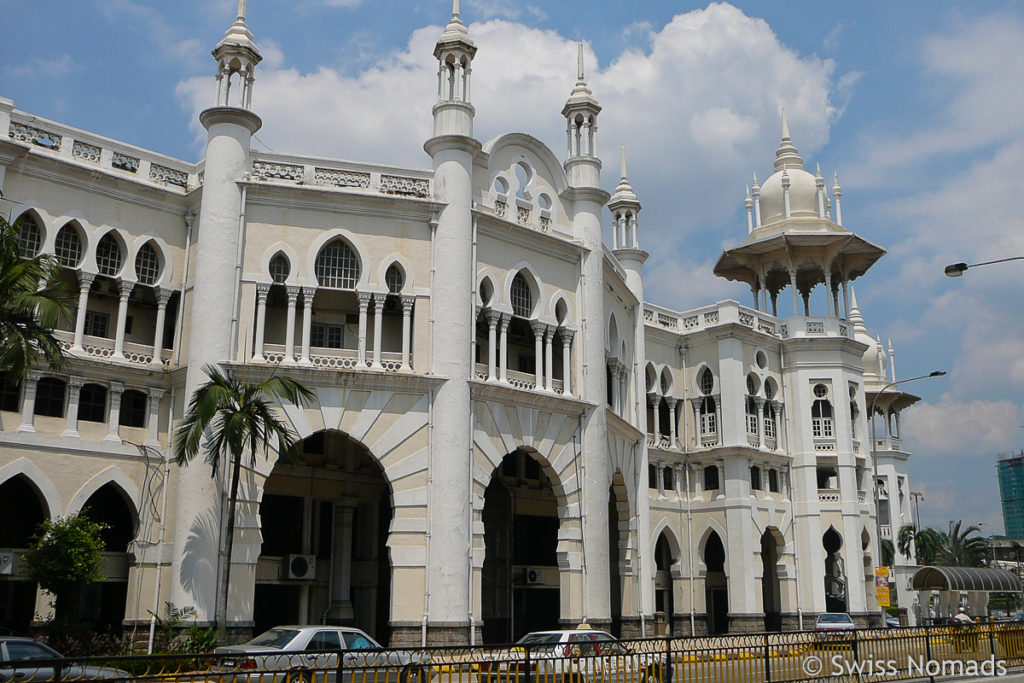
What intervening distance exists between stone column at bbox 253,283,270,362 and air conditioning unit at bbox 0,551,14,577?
24.9 ft

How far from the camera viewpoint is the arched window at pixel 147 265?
1052 inches

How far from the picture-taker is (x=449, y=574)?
25.5 m

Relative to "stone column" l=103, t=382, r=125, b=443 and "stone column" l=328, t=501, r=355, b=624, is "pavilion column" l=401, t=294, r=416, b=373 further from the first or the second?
"stone column" l=103, t=382, r=125, b=443

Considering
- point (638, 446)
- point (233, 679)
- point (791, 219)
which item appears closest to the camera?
point (233, 679)

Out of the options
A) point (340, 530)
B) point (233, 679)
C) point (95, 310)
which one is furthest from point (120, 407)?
point (233, 679)

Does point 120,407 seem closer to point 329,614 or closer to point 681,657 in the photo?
point 329,614

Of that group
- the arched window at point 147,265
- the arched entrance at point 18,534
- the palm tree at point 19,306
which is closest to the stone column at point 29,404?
the arched entrance at point 18,534

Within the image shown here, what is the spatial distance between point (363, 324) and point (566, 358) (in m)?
7.15

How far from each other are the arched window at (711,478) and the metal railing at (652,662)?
19872 mm

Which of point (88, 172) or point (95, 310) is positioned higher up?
point (88, 172)

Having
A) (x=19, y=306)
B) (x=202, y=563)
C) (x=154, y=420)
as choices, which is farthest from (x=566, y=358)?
(x=19, y=306)

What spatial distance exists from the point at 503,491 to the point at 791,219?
21.6m

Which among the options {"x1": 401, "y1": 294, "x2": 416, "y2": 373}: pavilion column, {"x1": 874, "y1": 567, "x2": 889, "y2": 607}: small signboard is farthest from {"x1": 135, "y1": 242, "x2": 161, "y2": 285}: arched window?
{"x1": 874, "y1": 567, "x2": 889, "y2": 607}: small signboard

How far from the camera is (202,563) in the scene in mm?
23828
